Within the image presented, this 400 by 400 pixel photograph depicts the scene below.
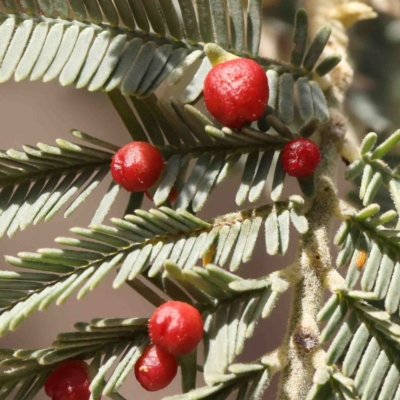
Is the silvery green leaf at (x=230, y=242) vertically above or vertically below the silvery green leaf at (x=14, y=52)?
below

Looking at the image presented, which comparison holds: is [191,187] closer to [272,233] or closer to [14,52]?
[272,233]

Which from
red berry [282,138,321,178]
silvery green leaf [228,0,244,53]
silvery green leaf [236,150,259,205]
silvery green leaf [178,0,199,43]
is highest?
silvery green leaf [228,0,244,53]

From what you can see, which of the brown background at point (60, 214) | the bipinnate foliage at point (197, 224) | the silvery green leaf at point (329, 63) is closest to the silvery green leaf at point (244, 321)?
the bipinnate foliage at point (197, 224)

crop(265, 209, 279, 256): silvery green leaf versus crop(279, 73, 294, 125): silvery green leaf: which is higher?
crop(279, 73, 294, 125): silvery green leaf

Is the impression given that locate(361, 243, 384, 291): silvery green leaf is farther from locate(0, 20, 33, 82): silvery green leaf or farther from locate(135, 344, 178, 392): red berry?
locate(0, 20, 33, 82): silvery green leaf

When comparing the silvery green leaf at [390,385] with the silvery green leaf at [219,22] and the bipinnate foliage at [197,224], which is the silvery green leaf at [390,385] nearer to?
the bipinnate foliage at [197,224]

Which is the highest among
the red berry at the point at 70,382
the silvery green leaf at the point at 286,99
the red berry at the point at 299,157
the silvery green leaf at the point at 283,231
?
the silvery green leaf at the point at 286,99

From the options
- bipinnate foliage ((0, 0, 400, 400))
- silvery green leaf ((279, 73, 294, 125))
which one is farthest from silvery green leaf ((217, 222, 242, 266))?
silvery green leaf ((279, 73, 294, 125))

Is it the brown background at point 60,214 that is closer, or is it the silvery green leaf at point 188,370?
the silvery green leaf at point 188,370
